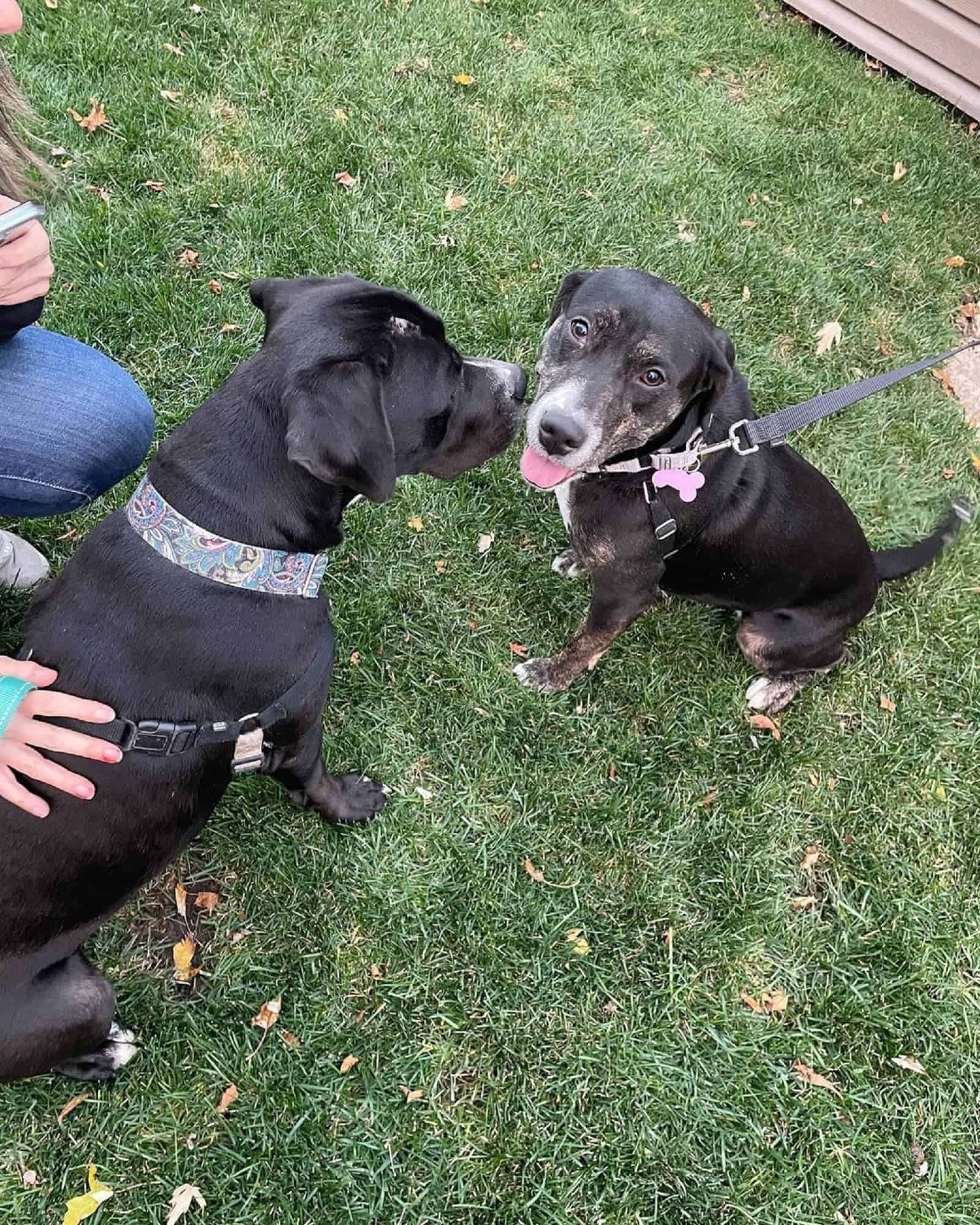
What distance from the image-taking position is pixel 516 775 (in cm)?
362

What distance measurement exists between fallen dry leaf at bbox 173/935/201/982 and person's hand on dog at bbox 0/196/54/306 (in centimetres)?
234

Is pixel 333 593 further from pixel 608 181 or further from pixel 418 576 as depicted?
pixel 608 181

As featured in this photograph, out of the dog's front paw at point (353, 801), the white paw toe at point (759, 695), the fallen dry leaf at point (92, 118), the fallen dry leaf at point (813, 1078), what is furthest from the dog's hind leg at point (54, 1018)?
the fallen dry leaf at point (92, 118)

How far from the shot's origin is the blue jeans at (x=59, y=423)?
9.68 feet

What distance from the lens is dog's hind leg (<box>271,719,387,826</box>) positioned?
2842 mm

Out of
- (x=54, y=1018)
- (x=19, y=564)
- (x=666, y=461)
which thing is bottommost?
(x=54, y=1018)

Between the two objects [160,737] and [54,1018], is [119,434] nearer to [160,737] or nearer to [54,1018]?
[160,737]

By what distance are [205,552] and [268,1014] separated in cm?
183

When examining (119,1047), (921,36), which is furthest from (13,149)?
(921,36)

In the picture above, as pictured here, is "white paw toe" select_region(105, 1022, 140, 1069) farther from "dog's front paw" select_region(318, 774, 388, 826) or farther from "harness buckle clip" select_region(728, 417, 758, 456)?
"harness buckle clip" select_region(728, 417, 758, 456)

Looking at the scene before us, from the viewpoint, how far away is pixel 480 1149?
2.93m

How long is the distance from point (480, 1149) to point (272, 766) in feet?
5.13

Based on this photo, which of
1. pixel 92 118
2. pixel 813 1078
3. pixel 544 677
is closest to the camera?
pixel 813 1078

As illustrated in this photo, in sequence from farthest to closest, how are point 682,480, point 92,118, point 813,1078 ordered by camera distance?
point 92,118, point 813,1078, point 682,480
